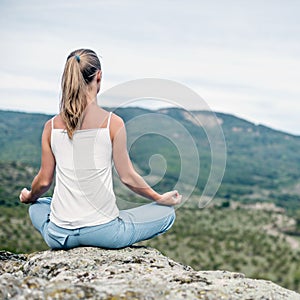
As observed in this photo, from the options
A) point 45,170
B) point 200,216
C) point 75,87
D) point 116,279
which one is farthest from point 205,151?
point 200,216

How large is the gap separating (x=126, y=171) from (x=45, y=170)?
70 cm

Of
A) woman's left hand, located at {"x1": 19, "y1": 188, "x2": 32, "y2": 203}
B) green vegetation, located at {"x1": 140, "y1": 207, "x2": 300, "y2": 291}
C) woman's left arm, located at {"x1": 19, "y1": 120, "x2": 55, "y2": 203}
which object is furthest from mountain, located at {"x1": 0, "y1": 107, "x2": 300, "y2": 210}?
green vegetation, located at {"x1": 140, "y1": 207, "x2": 300, "y2": 291}

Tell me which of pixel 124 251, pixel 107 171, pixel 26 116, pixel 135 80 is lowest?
pixel 26 116

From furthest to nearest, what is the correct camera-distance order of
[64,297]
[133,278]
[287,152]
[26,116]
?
1. [287,152]
2. [26,116]
3. [133,278]
4. [64,297]

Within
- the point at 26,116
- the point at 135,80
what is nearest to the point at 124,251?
the point at 135,80

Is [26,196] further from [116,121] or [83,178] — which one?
[116,121]

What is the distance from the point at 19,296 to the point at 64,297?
248 mm

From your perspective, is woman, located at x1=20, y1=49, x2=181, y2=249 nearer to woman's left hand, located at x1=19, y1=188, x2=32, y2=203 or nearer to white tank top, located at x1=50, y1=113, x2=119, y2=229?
white tank top, located at x1=50, y1=113, x2=119, y2=229

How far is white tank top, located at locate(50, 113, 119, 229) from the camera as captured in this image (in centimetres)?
458

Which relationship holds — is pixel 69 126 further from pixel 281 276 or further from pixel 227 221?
pixel 227 221

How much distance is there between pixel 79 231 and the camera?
15.4ft

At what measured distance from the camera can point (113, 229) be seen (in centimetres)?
475

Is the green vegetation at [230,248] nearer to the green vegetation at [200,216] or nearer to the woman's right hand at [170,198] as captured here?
the green vegetation at [200,216]

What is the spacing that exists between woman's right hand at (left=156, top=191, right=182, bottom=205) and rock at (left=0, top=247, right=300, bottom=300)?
0.44 m
